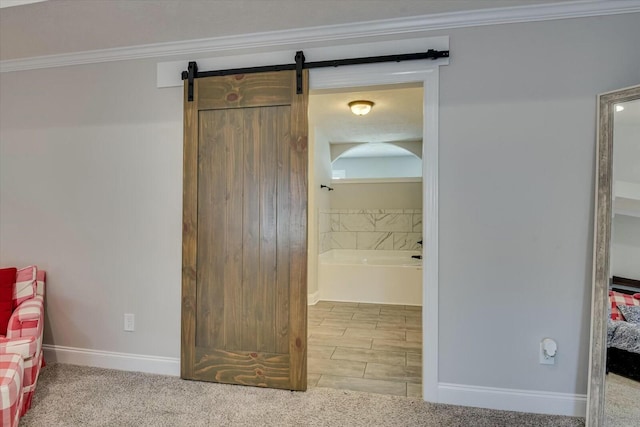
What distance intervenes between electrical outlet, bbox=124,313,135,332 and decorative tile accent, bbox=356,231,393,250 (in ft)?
13.3

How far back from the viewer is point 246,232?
2473 mm

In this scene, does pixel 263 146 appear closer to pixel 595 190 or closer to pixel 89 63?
pixel 89 63

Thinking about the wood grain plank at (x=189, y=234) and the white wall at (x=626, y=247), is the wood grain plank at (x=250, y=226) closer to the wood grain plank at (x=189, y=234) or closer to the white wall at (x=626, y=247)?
the wood grain plank at (x=189, y=234)

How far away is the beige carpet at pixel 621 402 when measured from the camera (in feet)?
5.83

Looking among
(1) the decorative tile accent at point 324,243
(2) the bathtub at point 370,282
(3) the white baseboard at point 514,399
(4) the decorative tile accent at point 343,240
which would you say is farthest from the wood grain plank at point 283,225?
(4) the decorative tile accent at point 343,240

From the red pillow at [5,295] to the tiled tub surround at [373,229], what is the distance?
406 centimetres

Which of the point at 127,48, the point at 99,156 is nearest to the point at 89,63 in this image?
the point at 127,48

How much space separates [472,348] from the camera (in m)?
2.19

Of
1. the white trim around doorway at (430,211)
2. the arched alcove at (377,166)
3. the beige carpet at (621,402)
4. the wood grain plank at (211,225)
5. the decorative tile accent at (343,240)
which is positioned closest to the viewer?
the beige carpet at (621,402)

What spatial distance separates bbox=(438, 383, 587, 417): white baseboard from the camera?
206cm

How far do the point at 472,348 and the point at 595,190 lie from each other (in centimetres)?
113

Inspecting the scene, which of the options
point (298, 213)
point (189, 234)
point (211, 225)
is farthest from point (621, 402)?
point (189, 234)

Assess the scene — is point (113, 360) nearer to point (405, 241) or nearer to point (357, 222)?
point (357, 222)

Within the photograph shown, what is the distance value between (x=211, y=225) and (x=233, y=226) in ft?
0.52
